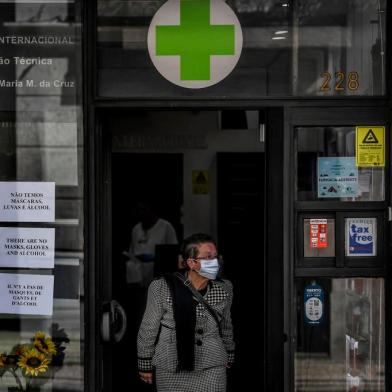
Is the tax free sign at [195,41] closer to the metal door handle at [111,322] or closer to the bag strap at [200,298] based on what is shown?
the bag strap at [200,298]

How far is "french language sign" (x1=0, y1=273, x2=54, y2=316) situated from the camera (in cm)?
493

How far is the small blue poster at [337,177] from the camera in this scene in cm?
492

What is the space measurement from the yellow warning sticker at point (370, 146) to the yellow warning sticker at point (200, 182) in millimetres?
Answer: 5043

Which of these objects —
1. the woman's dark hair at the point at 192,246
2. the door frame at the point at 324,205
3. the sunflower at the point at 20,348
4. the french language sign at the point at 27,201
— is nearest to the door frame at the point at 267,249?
the door frame at the point at 324,205

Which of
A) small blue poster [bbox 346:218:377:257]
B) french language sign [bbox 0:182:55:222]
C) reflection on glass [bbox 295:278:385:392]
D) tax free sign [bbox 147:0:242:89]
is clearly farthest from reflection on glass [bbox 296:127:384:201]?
french language sign [bbox 0:182:55:222]

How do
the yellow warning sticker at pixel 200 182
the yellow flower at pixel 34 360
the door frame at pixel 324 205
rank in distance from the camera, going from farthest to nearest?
the yellow warning sticker at pixel 200 182 → the yellow flower at pixel 34 360 → the door frame at pixel 324 205

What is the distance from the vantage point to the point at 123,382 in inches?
290

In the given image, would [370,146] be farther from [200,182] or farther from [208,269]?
[200,182]

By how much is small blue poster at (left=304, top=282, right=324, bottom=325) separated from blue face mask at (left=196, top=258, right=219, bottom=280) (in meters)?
0.74

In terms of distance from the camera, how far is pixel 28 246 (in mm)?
4934

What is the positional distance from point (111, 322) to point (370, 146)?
209cm

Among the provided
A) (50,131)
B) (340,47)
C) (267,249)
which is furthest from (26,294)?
(340,47)

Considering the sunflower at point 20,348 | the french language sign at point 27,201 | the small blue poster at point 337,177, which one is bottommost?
the sunflower at point 20,348

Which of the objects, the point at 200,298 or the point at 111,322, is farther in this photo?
the point at 111,322
